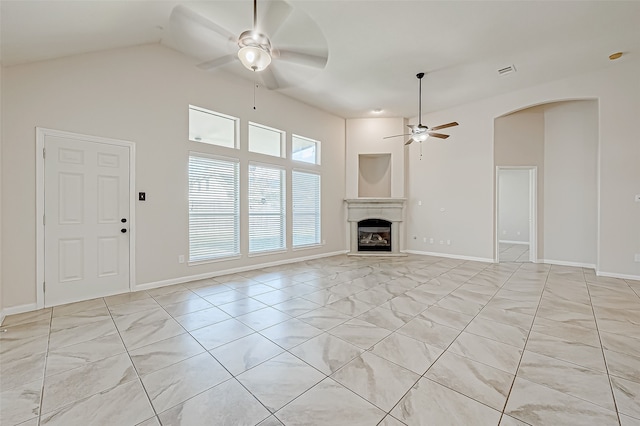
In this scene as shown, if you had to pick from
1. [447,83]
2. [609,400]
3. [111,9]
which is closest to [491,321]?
[609,400]

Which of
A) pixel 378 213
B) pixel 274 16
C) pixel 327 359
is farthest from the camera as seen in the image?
pixel 378 213

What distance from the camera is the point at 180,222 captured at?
4.41 meters

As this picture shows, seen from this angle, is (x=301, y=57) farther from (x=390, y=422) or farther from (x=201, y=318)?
(x=390, y=422)

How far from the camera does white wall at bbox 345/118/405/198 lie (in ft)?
23.9

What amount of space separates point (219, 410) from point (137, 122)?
408cm

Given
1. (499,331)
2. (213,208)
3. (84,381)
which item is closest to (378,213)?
(213,208)

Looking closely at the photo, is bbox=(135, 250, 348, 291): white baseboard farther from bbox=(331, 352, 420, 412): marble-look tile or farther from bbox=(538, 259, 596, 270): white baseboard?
bbox=(538, 259, 596, 270): white baseboard

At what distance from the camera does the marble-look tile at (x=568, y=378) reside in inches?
69.6

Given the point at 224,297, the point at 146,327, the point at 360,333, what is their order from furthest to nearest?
1. the point at 224,297
2. the point at 146,327
3. the point at 360,333

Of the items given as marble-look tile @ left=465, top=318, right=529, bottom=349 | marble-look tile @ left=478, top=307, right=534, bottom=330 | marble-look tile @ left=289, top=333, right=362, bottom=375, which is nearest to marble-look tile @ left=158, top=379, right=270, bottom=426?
marble-look tile @ left=289, top=333, right=362, bottom=375

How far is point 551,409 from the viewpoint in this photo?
165cm

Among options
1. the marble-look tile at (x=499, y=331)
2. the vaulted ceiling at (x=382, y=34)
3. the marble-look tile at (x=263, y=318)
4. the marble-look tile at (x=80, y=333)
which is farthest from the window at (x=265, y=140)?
the marble-look tile at (x=499, y=331)

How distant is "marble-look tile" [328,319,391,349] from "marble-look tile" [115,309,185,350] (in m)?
1.61

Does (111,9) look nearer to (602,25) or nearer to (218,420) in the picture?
(218,420)
